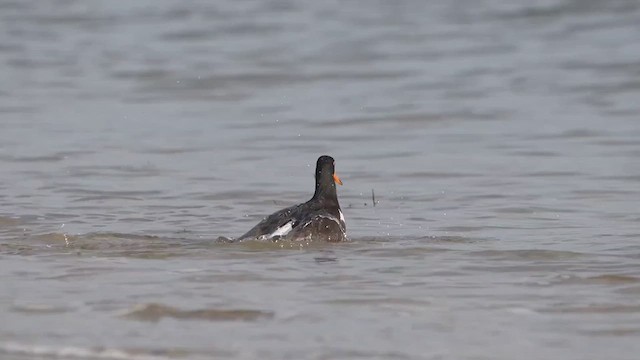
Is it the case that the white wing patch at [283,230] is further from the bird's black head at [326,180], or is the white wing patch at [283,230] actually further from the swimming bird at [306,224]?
the bird's black head at [326,180]

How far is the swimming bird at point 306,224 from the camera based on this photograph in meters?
11.3

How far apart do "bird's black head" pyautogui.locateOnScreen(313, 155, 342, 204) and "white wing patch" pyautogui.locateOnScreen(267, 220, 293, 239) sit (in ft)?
3.45

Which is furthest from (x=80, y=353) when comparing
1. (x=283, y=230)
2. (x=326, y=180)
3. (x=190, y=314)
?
(x=326, y=180)

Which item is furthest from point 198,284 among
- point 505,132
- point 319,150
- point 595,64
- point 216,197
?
point 595,64

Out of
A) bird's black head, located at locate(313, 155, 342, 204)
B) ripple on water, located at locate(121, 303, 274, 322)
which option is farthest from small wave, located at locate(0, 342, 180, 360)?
bird's black head, located at locate(313, 155, 342, 204)

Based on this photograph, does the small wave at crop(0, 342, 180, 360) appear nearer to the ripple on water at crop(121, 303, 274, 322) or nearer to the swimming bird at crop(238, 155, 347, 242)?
the ripple on water at crop(121, 303, 274, 322)

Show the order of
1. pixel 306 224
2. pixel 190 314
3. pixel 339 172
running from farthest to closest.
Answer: pixel 339 172 < pixel 306 224 < pixel 190 314

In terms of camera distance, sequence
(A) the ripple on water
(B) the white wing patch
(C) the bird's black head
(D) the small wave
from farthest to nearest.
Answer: (C) the bird's black head → (B) the white wing patch → (A) the ripple on water → (D) the small wave

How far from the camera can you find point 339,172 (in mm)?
15734

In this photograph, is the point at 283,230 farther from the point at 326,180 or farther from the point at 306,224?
the point at 326,180

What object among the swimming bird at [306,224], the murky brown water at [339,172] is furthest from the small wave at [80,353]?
the swimming bird at [306,224]

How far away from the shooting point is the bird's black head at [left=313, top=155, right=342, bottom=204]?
12.6m

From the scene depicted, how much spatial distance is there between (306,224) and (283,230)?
38 centimetres

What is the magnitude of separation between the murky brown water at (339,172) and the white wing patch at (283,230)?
37 centimetres
